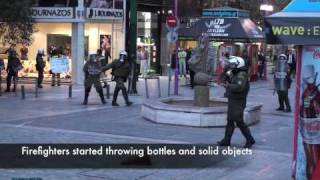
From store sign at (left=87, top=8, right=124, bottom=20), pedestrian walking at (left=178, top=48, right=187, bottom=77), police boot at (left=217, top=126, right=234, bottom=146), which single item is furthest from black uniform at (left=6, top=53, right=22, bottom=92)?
police boot at (left=217, top=126, right=234, bottom=146)

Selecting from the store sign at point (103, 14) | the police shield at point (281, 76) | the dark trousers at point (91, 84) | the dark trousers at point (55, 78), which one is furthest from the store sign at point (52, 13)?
the police shield at point (281, 76)

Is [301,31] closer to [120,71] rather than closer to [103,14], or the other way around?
[120,71]

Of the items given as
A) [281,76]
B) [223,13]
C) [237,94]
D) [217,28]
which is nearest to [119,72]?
[281,76]

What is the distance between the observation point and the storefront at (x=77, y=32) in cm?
2831

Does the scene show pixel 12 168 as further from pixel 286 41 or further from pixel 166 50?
pixel 166 50

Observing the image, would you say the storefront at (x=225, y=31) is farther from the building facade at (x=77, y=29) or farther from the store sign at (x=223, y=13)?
the building facade at (x=77, y=29)

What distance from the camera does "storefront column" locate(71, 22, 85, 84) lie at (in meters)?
28.3

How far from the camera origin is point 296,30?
283 inches

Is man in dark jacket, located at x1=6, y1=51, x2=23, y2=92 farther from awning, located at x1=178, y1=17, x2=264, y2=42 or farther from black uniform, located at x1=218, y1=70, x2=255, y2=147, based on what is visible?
black uniform, located at x1=218, y1=70, x2=255, y2=147

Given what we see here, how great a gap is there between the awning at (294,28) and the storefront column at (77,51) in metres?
21.5

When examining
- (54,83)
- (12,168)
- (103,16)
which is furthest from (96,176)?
(103,16)

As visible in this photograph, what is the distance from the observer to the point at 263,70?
35.9m

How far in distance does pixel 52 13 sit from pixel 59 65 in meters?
2.41

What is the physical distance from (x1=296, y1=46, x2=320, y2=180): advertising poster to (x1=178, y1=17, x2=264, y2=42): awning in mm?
23140
